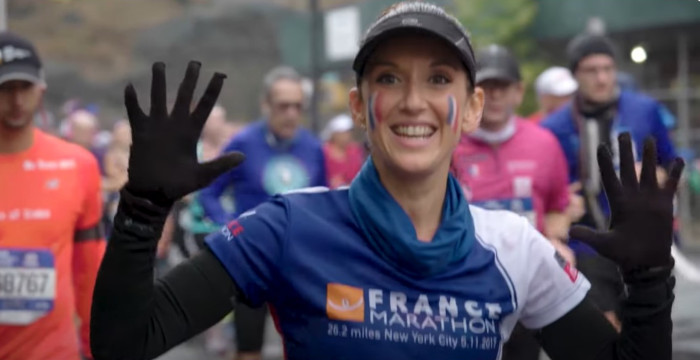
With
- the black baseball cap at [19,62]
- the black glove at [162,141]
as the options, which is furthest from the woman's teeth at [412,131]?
the black baseball cap at [19,62]

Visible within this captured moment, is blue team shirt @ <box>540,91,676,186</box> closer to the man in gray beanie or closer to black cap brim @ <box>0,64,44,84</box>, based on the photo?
the man in gray beanie

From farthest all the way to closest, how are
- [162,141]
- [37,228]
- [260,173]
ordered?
1. [260,173]
2. [37,228]
3. [162,141]

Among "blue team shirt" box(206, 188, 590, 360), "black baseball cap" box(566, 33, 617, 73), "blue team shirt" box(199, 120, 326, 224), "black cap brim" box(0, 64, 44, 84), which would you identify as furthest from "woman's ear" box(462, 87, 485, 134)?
"blue team shirt" box(199, 120, 326, 224)

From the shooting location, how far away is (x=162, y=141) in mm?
2391

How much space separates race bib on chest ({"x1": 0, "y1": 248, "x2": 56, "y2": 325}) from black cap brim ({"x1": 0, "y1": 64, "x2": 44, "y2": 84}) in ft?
2.33

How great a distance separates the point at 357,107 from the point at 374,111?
0.15m

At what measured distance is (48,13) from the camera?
4219 centimetres

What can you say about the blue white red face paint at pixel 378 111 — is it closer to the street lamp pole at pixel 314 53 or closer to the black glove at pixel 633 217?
the black glove at pixel 633 217

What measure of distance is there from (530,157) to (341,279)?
3454 mm

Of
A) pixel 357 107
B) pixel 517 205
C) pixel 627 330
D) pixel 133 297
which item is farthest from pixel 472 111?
pixel 517 205

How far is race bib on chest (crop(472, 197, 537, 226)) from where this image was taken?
5871mm

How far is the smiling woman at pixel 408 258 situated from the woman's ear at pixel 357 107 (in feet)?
0.05

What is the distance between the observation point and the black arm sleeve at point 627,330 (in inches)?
103

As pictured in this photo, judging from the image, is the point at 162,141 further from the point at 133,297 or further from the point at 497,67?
the point at 497,67
